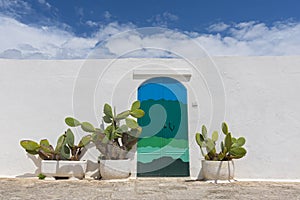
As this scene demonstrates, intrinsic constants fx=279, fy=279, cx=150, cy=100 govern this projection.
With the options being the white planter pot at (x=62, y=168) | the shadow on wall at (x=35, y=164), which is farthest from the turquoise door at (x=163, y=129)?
the shadow on wall at (x=35, y=164)

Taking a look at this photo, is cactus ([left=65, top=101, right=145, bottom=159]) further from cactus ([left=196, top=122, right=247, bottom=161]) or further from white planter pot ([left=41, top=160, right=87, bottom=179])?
cactus ([left=196, top=122, right=247, bottom=161])

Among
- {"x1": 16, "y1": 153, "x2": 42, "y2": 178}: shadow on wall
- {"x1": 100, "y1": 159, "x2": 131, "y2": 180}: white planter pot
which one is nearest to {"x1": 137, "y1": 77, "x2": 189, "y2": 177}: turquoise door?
{"x1": 100, "y1": 159, "x2": 131, "y2": 180}: white planter pot

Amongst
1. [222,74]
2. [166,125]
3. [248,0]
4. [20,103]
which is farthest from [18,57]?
[248,0]

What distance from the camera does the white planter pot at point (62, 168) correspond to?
5.66 meters

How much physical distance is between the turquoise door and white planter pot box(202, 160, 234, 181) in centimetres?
90

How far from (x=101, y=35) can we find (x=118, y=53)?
0.62 m

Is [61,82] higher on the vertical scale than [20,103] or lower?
higher

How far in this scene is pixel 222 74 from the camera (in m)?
6.42

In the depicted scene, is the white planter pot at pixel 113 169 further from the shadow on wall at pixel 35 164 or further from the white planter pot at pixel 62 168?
the shadow on wall at pixel 35 164

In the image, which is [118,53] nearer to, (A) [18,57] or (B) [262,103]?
(A) [18,57]

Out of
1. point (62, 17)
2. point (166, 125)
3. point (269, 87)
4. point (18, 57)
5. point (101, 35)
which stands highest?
point (62, 17)

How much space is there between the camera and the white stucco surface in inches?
241

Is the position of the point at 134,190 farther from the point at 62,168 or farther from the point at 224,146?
the point at 224,146

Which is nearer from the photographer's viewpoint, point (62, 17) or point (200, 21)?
point (200, 21)
